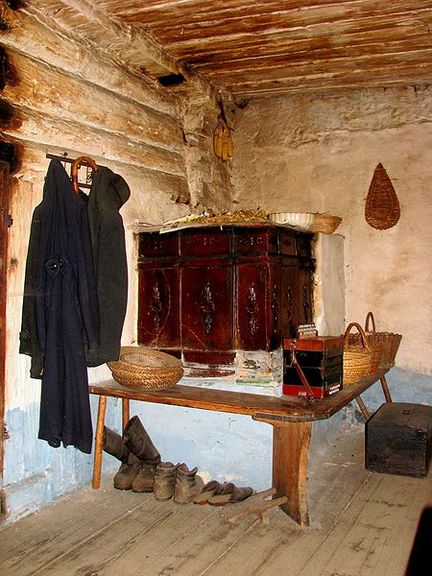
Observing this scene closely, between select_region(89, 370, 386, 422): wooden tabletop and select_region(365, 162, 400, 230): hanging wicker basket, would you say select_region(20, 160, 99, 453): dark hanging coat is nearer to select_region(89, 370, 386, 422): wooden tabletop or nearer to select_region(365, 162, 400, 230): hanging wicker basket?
select_region(89, 370, 386, 422): wooden tabletop

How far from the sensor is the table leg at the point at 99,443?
140 inches

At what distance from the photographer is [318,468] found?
13.1 ft

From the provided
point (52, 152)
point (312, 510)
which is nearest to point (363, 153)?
point (52, 152)

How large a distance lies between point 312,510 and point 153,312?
1762 mm

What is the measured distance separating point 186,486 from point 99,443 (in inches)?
25.8

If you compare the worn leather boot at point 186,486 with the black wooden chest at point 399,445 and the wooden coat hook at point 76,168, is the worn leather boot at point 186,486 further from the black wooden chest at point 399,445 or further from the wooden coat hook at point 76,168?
the wooden coat hook at point 76,168

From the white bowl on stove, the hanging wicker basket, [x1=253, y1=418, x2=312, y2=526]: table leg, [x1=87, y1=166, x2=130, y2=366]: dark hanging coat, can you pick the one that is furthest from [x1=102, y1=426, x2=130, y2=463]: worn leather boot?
the hanging wicker basket

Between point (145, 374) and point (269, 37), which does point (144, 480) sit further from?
point (269, 37)

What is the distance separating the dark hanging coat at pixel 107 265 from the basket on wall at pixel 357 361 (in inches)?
62.6

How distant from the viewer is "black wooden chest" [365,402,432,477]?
3.82 meters

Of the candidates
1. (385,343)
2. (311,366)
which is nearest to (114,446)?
(311,366)

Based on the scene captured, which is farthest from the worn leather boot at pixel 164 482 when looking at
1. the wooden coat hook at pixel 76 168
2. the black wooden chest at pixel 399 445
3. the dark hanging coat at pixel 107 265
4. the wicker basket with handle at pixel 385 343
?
the wicker basket with handle at pixel 385 343

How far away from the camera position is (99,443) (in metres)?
3.55

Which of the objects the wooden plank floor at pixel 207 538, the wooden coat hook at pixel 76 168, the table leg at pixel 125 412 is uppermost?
the wooden coat hook at pixel 76 168
